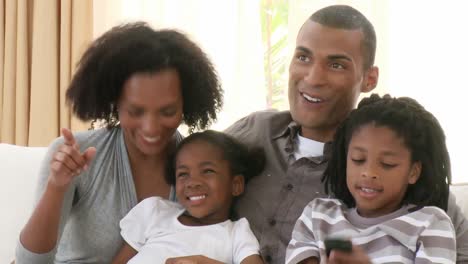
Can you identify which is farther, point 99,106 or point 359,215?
point 99,106

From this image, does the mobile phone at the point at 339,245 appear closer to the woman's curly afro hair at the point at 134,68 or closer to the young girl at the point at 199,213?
the young girl at the point at 199,213

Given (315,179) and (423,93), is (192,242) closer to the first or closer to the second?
(315,179)

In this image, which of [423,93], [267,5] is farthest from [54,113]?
[423,93]

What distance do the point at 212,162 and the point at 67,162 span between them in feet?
1.34

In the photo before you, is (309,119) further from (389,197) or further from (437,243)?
(437,243)

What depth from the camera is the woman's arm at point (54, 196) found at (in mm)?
1826

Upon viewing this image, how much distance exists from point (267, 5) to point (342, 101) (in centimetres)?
135

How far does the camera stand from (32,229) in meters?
1.93

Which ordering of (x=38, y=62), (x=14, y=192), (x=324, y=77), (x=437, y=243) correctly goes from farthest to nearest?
1. (x=38, y=62)
2. (x=14, y=192)
3. (x=324, y=77)
4. (x=437, y=243)

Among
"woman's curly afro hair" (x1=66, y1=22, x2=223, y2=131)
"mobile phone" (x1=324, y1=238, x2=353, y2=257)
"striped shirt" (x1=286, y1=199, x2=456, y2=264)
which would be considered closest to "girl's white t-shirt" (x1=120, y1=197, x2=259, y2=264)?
"striped shirt" (x1=286, y1=199, x2=456, y2=264)

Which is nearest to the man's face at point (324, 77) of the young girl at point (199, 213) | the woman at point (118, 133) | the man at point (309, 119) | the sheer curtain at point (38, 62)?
the man at point (309, 119)

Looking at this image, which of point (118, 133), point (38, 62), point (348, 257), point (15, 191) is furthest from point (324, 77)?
point (38, 62)

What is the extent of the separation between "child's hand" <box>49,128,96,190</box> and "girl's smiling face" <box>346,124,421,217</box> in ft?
2.13

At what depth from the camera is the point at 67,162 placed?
1.82 m
